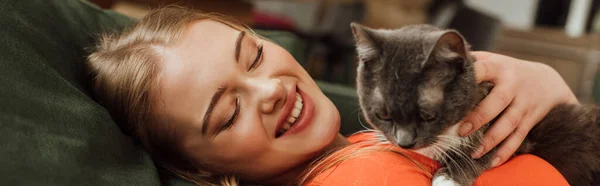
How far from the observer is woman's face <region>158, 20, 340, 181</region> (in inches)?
43.4

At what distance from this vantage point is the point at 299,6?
4926 mm

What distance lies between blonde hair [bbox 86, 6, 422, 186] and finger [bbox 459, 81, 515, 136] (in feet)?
0.64

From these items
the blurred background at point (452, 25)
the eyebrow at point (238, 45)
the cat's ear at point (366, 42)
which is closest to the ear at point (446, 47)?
the cat's ear at point (366, 42)

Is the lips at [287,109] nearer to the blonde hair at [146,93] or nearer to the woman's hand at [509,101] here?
the blonde hair at [146,93]

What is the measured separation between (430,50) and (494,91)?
0.86ft

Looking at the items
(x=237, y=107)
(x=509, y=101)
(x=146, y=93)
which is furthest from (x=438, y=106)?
(x=146, y=93)

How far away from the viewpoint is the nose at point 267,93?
1125 mm

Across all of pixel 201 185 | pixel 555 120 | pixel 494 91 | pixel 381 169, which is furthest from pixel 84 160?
pixel 555 120

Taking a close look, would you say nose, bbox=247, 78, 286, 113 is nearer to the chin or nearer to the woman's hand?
the chin

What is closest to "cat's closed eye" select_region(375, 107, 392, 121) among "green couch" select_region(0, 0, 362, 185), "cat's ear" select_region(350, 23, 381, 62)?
"cat's ear" select_region(350, 23, 381, 62)

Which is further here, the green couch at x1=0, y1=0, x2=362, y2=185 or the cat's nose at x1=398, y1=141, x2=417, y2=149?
the cat's nose at x1=398, y1=141, x2=417, y2=149

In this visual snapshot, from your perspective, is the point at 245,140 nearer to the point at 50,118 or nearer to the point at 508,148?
the point at 50,118

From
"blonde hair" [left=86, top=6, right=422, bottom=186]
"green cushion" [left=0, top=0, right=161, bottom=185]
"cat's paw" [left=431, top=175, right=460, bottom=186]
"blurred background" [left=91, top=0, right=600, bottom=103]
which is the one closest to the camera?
"green cushion" [left=0, top=0, right=161, bottom=185]

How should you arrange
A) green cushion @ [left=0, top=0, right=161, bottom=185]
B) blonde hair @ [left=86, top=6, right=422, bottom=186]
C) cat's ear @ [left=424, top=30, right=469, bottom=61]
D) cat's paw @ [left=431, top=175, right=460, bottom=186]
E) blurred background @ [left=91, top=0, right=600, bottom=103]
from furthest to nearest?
1. blurred background @ [left=91, top=0, right=600, bottom=103]
2. blonde hair @ [left=86, top=6, right=422, bottom=186]
3. cat's paw @ [left=431, top=175, right=460, bottom=186]
4. cat's ear @ [left=424, top=30, right=469, bottom=61]
5. green cushion @ [left=0, top=0, right=161, bottom=185]
